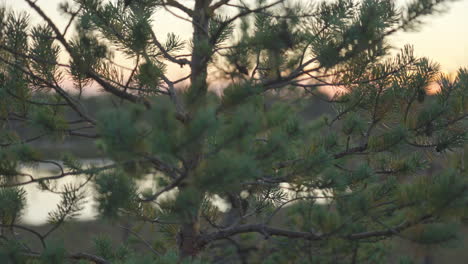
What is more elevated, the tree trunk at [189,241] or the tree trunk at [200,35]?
the tree trunk at [200,35]

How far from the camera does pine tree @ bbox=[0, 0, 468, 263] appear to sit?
1.48 metres

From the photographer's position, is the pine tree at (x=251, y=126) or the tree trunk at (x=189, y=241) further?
the tree trunk at (x=189, y=241)

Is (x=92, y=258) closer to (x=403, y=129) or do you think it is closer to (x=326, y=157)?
(x=326, y=157)

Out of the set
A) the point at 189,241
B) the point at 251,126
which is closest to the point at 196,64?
the point at 189,241

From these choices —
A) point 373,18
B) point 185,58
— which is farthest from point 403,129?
point 185,58

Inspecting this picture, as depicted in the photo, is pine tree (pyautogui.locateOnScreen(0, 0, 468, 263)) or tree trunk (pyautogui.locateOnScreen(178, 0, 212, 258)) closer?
pine tree (pyautogui.locateOnScreen(0, 0, 468, 263))

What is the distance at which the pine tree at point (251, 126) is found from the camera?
4.85 feet

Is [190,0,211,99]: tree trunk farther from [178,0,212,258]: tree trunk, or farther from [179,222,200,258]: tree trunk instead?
[179,222,200,258]: tree trunk

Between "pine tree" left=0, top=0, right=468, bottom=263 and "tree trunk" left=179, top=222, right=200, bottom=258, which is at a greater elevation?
"pine tree" left=0, top=0, right=468, bottom=263

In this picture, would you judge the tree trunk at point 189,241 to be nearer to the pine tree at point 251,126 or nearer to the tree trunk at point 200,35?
the pine tree at point 251,126

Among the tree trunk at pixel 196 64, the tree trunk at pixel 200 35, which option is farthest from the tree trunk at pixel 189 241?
the tree trunk at pixel 200 35

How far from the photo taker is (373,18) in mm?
1733

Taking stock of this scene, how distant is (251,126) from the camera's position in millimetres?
1261

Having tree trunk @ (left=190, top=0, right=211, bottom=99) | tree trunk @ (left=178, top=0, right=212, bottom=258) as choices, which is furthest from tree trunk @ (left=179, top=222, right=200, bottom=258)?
tree trunk @ (left=190, top=0, right=211, bottom=99)
